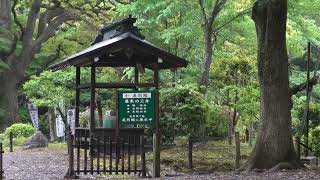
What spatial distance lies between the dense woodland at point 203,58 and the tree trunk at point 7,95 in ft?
0.20

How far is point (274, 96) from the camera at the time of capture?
13508 mm

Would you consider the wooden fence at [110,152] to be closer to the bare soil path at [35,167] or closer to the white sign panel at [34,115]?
the bare soil path at [35,167]

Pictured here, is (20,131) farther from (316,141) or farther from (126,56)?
(316,141)

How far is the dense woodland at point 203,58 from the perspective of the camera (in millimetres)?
13578

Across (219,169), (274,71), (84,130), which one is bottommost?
(219,169)

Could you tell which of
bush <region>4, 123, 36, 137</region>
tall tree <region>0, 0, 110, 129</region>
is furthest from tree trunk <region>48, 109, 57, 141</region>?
bush <region>4, 123, 36, 137</region>

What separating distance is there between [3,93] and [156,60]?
19864 millimetres

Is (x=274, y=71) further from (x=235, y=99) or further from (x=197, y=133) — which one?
(x=235, y=99)

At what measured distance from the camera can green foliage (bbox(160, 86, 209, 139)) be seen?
18406mm

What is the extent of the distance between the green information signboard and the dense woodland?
10.2ft

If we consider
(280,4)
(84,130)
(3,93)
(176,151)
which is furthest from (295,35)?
(3,93)

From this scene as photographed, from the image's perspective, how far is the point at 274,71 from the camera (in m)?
13.5

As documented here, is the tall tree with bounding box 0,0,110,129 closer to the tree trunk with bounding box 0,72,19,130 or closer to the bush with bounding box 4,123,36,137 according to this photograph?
the tree trunk with bounding box 0,72,19,130

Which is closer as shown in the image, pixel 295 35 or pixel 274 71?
pixel 274 71
